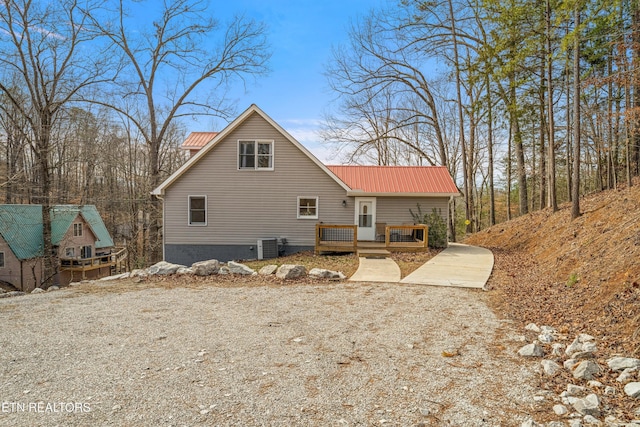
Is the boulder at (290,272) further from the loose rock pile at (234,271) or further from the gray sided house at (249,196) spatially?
the gray sided house at (249,196)

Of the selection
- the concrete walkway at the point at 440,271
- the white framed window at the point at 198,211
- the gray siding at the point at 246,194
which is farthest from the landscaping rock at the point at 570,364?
the white framed window at the point at 198,211

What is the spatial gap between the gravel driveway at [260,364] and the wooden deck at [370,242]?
615 centimetres

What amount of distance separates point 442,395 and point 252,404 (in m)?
1.74

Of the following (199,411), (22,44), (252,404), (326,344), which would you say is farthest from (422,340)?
(22,44)

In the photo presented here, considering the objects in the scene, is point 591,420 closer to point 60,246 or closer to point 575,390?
point 575,390

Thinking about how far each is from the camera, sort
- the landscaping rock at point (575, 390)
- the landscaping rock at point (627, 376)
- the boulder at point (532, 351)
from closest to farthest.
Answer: the landscaping rock at point (575, 390) → the landscaping rock at point (627, 376) → the boulder at point (532, 351)

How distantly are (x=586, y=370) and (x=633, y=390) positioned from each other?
41 centimetres

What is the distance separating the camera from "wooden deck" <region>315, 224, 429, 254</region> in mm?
13242

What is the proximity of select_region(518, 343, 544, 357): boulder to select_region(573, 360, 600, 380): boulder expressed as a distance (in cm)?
55

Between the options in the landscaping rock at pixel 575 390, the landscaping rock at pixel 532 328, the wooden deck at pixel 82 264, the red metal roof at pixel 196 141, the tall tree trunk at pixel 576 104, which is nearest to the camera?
the landscaping rock at pixel 575 390

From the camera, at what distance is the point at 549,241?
1205cm

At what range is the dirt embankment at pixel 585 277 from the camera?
4801 mm

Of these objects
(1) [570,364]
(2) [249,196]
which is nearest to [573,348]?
(1) [570,364]

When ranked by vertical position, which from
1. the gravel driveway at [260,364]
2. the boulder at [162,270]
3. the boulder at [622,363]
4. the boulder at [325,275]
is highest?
the boulder at [162,270]
